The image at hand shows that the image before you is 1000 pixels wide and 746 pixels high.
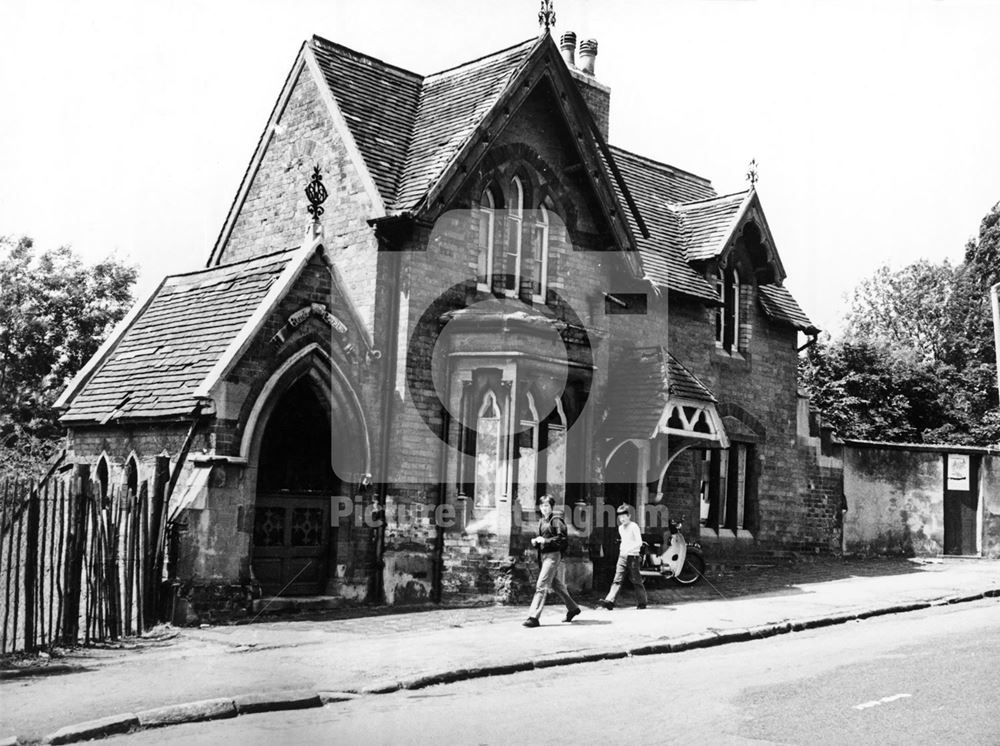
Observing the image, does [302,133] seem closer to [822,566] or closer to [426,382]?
[426,382]

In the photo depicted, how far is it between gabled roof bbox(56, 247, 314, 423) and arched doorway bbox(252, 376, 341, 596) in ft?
4.10

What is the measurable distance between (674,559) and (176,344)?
30.8ft

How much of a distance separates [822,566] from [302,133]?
14144mm

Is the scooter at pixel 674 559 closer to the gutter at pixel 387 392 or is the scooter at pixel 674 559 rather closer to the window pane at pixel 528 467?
the window pane at pixel 528 467

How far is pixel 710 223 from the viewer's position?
Answer: 25.1 m

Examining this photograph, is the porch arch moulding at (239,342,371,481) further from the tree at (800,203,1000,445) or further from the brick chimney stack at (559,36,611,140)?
the tree at (800,203,1000,445)

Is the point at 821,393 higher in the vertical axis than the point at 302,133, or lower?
lower

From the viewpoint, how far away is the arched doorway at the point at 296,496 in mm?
16703

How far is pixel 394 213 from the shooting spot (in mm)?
17797

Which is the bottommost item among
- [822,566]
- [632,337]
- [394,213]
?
[822,566]

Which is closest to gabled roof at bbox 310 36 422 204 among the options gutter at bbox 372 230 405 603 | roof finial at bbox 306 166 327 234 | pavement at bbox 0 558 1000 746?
roof finial at bbox 306 166 327 234

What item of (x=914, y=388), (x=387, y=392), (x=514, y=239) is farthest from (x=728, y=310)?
(x=914, y=388)

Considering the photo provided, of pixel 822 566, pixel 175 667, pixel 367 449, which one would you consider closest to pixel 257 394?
pixel 367 449

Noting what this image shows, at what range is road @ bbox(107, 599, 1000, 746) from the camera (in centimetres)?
880
